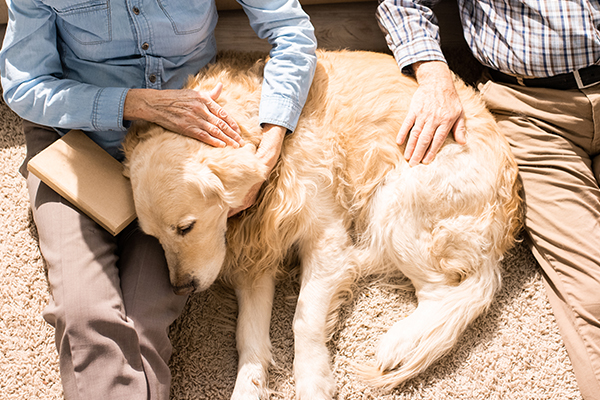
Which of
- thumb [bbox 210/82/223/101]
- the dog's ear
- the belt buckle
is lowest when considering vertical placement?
the dog's ear

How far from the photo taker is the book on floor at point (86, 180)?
133 cm

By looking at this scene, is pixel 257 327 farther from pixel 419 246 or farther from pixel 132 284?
pixel 419 246

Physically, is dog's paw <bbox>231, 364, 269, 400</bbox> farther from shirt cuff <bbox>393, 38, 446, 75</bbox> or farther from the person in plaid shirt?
shirt cuff <bbox>393, 38, 446, 75</bbox>

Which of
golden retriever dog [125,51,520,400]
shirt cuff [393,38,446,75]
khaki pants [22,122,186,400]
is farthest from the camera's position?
shirt cuff [393,38,446,75]

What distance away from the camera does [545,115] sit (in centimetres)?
161

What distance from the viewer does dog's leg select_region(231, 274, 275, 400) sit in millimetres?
1485

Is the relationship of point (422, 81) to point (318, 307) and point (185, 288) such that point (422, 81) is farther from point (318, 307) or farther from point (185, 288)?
point (185, 288)

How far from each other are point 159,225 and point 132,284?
0.26 m

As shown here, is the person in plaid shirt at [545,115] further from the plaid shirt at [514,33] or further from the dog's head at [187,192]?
the dog's head at [187,192]

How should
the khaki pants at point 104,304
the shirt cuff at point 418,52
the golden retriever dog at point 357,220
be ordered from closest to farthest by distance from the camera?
the khaki pants at point 104,304 → the golden retriever dog at point 357,220 → the shirt cuff at point 418,52

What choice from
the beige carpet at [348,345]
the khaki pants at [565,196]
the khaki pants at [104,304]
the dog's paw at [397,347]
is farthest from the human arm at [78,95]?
the khaki pants at [565,196]

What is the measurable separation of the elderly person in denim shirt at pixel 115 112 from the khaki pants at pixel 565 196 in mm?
926

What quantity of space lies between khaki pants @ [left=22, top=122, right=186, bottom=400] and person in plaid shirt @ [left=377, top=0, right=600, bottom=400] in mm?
A: 1061

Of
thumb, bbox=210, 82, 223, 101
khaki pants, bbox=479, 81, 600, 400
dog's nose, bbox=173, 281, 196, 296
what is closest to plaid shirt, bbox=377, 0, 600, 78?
khaki pants, bbox=479, 81, 600, 400
